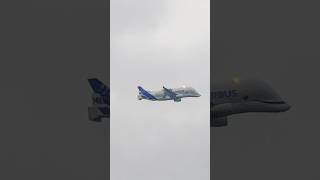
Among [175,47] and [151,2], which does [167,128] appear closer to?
[175,47]

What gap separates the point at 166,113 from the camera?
10.4m

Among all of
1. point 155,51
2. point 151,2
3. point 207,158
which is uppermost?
point 151,2

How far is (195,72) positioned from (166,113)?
0.76 meters

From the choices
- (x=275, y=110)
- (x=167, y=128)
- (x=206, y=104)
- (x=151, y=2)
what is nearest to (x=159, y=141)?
(x=167, y=128)
